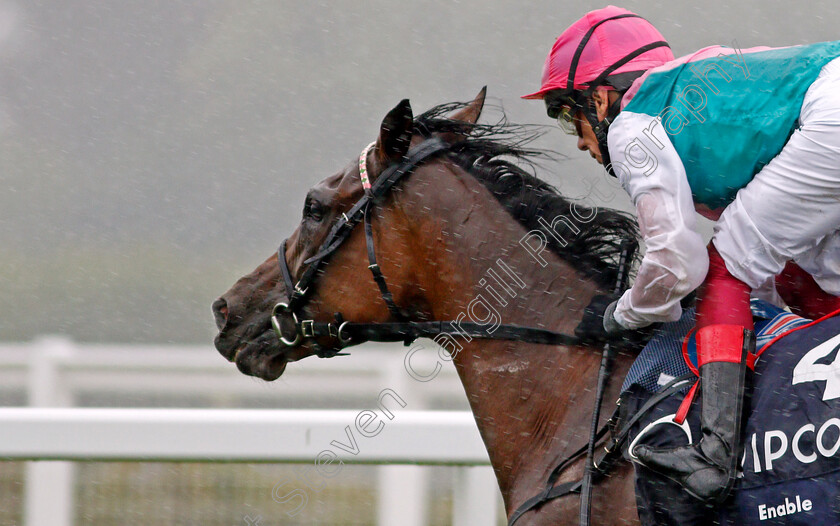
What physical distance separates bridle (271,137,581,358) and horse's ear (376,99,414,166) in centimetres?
3

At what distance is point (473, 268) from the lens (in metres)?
2.29

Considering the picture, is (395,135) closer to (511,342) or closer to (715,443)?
(511,342)

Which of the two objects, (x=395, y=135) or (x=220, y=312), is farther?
(x=220, y=312)

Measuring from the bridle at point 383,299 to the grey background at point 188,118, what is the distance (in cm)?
958

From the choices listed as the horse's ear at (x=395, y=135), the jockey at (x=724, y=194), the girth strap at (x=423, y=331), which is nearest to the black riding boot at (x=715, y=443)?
the jockey at (x=724, y=194)

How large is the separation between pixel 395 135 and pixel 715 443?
1149mm

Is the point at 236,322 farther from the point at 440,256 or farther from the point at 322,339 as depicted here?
the point at 440,256

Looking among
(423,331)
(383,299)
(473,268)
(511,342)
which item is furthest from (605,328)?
(383,299)

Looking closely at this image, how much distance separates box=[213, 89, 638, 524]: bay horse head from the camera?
221 centimetres

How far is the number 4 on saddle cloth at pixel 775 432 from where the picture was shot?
1.68 m

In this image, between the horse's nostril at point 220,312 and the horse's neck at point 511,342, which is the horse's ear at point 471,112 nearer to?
the horse's neck at point 511,342

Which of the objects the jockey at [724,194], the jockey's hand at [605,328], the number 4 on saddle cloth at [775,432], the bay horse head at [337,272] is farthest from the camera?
the bay horse head at [337,272]

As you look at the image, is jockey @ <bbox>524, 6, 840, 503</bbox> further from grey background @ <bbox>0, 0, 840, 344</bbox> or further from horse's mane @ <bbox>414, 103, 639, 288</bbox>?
grey background @ <bbox>0, 0, 840, 344</bbox>

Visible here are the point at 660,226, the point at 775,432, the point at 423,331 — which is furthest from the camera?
the point at 423,331
